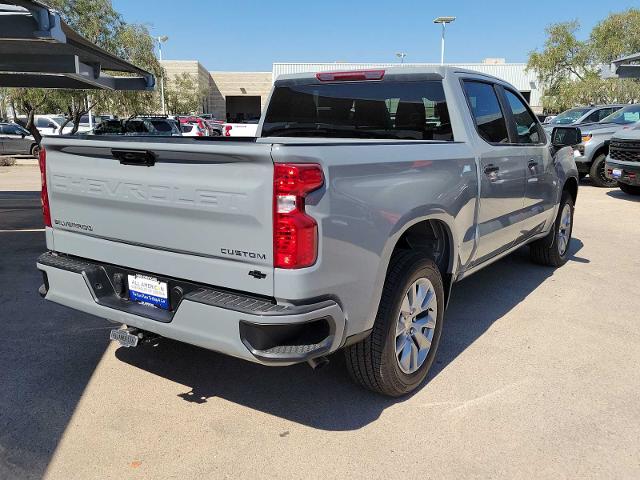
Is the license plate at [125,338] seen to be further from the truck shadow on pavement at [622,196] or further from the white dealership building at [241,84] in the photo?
the white dealership building at [241,84]

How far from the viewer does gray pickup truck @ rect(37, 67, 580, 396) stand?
101 inches

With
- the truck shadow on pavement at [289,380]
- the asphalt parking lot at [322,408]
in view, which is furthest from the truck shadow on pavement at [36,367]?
the truck shadow on pavement at [289,380]

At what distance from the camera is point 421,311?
349cm

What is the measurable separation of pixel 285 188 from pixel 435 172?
4.26 ft

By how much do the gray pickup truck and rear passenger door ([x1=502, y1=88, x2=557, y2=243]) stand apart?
59 centimetres

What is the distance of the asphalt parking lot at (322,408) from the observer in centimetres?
280

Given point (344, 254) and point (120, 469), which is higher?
point (344, 254)

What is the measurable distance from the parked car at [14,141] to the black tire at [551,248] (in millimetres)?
22008

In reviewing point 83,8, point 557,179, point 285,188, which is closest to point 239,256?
point 285,188

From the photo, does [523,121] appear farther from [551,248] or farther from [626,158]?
[626,158]

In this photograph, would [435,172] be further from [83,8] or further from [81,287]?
[83,8]

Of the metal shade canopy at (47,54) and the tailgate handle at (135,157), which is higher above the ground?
the metal shade canopy at (47,54)

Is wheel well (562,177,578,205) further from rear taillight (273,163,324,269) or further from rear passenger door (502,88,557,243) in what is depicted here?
rear taillight (273,163,324,269)

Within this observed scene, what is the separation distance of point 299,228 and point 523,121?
350 centimetres
